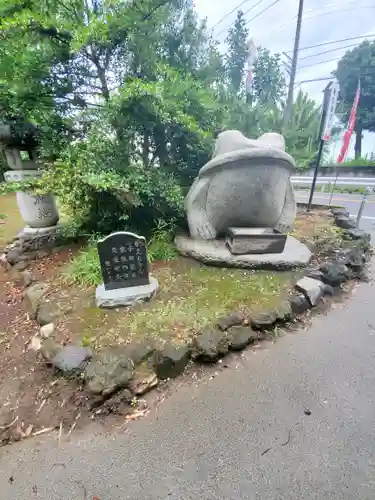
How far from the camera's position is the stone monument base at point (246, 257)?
3.15m

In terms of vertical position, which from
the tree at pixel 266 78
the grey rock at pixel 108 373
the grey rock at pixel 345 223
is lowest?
the grey rock at pixel 345 223

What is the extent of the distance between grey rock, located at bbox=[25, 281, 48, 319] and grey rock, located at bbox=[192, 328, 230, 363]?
1693 mm

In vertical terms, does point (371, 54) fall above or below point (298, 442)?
above

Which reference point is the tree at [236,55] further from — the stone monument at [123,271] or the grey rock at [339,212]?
the stone monument at [123,271]

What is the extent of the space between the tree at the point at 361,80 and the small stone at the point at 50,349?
64.8 feet

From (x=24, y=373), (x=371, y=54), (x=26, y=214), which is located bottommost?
(x=24, y=373)

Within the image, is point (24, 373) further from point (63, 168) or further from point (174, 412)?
point (63, 168)

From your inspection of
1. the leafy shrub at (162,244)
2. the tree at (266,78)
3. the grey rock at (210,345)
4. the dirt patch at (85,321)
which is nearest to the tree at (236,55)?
the tree at (266,78)

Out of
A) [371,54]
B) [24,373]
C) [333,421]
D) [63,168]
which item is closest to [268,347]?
[333,421]

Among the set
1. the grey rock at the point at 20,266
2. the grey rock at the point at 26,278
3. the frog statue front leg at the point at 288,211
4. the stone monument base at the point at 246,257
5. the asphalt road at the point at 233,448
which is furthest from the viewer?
the grey rock at the point at 20,266

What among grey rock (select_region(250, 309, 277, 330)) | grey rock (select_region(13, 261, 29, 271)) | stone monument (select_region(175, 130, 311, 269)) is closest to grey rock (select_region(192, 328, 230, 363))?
grey rock (select_region(250, 309, 277, 330))

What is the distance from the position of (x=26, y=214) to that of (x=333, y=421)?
445 centimetres

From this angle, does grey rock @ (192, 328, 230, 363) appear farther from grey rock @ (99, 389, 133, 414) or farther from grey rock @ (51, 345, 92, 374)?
grey rock @ (51, 345, 92, 374)

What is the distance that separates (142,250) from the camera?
8.68 feet
